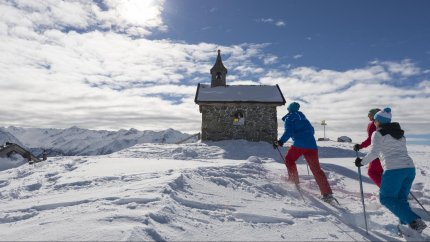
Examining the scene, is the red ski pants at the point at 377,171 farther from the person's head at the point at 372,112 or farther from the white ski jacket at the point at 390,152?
the white ski jacket at the point at 390,152

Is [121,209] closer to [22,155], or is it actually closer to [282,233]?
[282,233]

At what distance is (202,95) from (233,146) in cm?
483

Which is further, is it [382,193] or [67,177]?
[67,177]

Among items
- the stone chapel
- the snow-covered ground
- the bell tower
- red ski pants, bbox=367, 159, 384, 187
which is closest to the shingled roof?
the stone chapel

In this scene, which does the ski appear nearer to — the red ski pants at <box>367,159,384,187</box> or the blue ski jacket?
the red ski pants at <box>367,159,384,187</box>

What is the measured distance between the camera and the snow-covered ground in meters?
3.88

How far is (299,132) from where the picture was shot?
698cm

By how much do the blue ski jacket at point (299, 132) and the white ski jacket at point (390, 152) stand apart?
72.5 inches

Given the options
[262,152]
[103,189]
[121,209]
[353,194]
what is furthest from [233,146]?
[121,209]

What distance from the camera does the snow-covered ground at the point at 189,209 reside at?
388 centimetres

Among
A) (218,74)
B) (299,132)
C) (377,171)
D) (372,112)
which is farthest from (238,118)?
(377,171)

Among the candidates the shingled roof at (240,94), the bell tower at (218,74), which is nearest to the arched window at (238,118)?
the shingled roof at (240,94)

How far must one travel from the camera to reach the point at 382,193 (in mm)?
4832

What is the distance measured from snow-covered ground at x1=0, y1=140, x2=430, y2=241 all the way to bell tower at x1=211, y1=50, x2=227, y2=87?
17584mm
